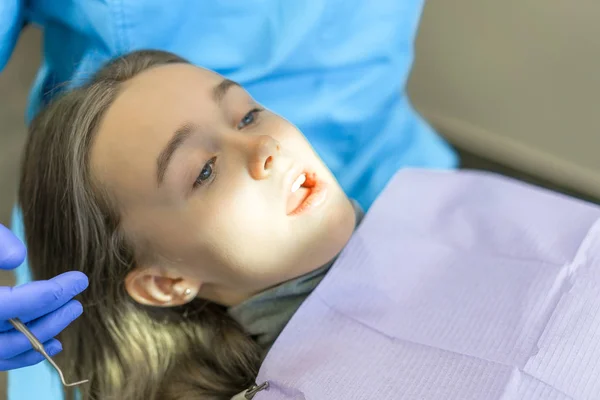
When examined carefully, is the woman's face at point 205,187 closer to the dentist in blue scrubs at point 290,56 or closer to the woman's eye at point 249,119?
the woman's eye at point 249,119

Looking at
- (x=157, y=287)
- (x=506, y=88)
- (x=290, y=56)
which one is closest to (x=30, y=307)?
(x=157, y=287)

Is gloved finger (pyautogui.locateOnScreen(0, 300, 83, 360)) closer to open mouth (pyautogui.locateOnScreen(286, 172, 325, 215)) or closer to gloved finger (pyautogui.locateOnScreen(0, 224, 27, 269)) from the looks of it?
gloved finger (pyautogui.locateOnScreen(0, 224, 27, 269))

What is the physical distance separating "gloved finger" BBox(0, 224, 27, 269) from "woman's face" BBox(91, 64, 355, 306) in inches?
6.6

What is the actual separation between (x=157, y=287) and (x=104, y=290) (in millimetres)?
83

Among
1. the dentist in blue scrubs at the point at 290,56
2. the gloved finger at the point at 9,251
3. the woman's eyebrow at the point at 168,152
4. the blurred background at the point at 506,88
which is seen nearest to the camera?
the gloved finger at the point at 9,251

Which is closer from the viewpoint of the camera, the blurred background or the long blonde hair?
the long blonde hair

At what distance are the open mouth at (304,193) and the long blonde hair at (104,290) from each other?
0.19 metres

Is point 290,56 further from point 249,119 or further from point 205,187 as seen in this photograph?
point 205,187

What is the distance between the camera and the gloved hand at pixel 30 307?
59cm

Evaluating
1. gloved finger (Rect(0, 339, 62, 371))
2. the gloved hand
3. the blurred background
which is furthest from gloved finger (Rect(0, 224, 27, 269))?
the blurred background

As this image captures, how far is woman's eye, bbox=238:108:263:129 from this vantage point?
787 mm

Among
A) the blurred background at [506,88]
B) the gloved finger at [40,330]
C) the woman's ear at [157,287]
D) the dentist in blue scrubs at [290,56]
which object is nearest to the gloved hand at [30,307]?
the gloved finger at [40,330]

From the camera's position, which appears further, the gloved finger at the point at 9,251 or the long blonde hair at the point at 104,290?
the long blonde hair at the point at 104,290

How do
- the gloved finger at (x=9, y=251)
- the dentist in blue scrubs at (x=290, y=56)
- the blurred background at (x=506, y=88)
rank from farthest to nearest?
1. the blurred background at (x=506, y=88)
2. the dentist in blue scrubs at (x=290, y=56)
3. the gloved finger at (x=9, y=251)
